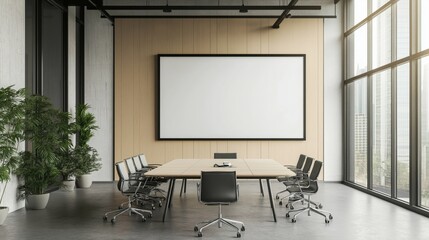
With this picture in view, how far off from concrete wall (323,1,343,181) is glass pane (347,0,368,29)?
1.14 ft

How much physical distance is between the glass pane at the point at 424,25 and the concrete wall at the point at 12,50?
21.3 feet

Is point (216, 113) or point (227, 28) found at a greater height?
point (227, 28)

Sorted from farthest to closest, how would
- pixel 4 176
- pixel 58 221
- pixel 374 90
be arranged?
pixel 374 90 → pixel 58 221 → pixel 4 176

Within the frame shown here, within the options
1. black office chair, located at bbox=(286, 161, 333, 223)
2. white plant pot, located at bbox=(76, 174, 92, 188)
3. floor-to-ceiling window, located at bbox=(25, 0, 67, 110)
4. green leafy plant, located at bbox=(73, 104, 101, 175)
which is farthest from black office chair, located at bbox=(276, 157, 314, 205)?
floor-to-ceiling window, located at bbox=(25, 0, 67, 110)

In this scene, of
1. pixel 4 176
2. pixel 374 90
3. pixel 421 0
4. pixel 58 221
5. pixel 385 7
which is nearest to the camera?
pixel 4 176

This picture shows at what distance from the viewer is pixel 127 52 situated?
38.7 ft

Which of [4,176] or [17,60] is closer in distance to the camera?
[4,176]

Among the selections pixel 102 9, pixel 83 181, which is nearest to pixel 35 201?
pixel 83 181

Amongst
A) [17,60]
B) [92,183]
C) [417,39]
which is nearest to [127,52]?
[92,183]

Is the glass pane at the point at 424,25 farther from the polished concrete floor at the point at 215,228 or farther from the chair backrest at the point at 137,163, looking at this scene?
the chair backrest at the point at 137,163

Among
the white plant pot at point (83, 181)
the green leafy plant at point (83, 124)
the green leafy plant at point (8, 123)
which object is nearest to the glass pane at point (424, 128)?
the green leafy plant at point (8, 123)

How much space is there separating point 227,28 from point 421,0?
17.3ft

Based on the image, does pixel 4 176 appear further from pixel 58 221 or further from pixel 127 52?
pixel 127 52

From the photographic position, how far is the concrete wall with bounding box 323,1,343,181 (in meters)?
11.7
